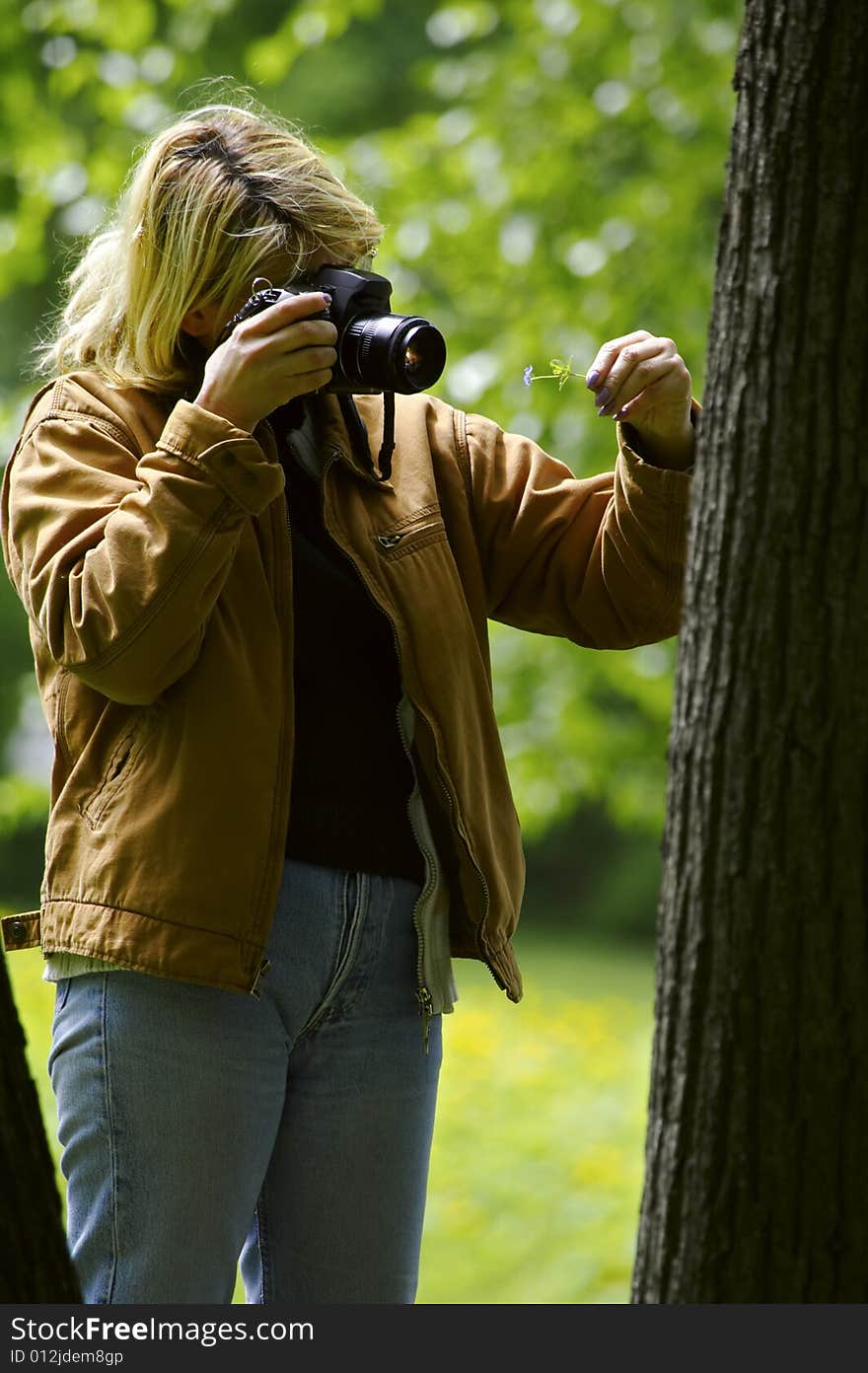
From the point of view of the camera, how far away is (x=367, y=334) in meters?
1.66

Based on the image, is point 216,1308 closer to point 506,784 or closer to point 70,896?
point 70,896

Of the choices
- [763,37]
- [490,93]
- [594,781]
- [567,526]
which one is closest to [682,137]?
[490,93]

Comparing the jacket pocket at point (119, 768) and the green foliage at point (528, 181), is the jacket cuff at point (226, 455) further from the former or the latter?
the green foliage at point (528, 181)

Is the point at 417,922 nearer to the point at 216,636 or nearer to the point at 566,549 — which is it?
the point at 216,636

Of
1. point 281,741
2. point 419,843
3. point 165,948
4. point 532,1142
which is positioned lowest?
point 532,1142

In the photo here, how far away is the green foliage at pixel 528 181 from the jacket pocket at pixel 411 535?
8.17 feet

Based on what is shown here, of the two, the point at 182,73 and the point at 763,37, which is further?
the point at 182,73

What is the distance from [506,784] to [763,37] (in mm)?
859

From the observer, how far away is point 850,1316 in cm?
124

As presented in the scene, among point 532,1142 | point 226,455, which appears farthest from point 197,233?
point 532,1142

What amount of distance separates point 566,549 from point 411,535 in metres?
0.22

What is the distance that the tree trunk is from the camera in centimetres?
123

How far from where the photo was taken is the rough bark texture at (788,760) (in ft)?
4.02

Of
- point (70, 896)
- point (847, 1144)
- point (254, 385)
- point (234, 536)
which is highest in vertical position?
point (254, 385)
